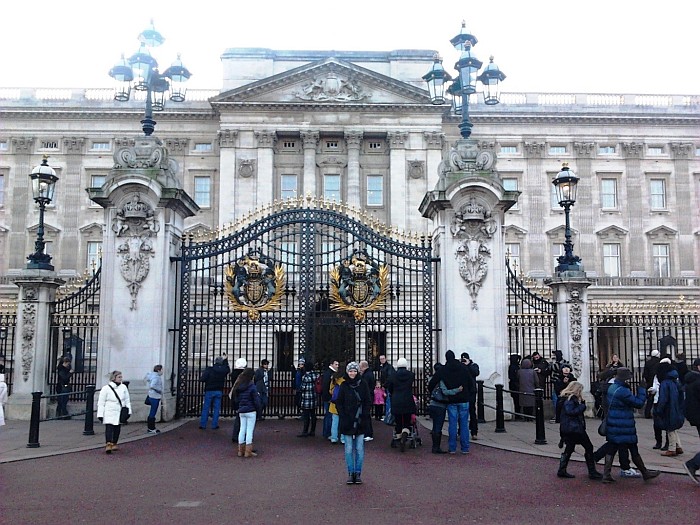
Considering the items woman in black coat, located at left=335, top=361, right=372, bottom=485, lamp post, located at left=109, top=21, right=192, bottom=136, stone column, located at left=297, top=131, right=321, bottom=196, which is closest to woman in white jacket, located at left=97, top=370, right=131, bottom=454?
woman in black coat, located at left=335, top=361, right=372, bottom=485

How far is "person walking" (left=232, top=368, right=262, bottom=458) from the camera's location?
37.8 ft

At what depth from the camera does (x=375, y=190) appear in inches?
1977

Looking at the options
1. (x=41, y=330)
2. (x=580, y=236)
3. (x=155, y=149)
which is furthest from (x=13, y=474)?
(x=580, y=236)

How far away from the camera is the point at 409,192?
161 feet

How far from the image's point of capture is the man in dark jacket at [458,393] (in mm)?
11594

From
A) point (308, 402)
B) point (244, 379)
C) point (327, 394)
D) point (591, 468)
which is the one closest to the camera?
point (591, 468)

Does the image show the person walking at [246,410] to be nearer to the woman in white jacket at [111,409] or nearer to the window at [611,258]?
the woman in white jacket at [111,409]

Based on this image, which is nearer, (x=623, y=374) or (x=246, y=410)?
(x=623, y=374)

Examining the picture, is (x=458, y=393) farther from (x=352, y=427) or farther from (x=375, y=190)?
(x=375, y=190)

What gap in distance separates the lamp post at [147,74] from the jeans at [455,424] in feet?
31.3

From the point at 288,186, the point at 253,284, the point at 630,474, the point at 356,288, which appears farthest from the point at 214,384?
the point at 288,186

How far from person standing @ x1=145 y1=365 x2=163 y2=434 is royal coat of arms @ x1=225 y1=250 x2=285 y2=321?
265 cm

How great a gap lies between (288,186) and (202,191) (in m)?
6.32

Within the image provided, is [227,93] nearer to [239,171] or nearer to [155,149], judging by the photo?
[239,171]
